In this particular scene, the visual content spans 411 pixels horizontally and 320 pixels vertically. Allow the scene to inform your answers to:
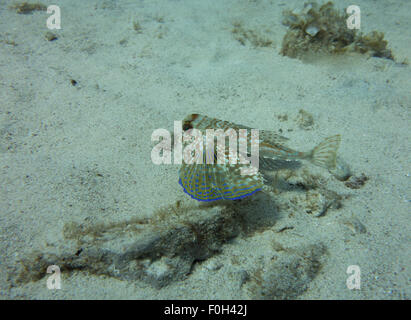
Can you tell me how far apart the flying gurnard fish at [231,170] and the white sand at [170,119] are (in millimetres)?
514

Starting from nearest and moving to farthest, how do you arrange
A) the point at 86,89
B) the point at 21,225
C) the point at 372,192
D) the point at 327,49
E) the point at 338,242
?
the point at 21,225 → the point at 338,242 → the point at 372,192 → the point at 86,89 → the point at 327,49

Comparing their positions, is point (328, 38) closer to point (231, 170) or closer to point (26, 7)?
point (231, 170)

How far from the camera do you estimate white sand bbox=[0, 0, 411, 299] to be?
305cm

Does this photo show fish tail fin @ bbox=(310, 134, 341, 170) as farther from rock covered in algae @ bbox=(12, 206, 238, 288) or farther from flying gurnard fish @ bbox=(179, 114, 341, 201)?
rock covered in algae @ bbox=(12, 206, 238, 288)

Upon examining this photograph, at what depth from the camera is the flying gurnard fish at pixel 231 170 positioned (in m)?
3.28

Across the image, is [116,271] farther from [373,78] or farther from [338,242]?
[373,78]

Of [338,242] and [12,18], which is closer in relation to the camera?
[338,242]

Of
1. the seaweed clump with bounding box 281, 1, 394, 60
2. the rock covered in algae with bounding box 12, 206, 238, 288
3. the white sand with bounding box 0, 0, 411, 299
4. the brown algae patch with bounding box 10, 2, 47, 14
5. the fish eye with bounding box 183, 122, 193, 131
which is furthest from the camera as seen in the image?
the brown algae patch with bounding box 10, 2, 47, 14

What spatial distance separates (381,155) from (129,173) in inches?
176

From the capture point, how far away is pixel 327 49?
6.47 m

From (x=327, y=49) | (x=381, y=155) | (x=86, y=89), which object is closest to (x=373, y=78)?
(x=327, y=49)

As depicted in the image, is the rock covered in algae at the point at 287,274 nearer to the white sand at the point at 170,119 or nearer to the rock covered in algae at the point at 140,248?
the white sand at the point at 170,119

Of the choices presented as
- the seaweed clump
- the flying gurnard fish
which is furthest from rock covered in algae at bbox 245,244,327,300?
the seaweed clump

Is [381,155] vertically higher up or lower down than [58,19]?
lower down
